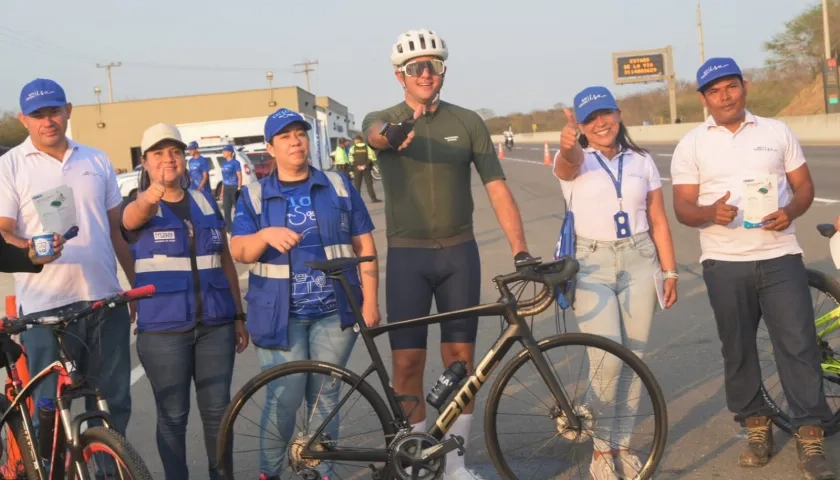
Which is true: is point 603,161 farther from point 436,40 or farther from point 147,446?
point 147,446

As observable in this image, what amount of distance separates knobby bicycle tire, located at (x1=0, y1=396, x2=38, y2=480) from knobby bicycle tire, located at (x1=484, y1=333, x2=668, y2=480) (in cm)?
211

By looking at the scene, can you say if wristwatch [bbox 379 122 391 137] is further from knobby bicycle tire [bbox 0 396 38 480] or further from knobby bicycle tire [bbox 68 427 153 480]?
knobby bicycle tire [bbox 0 396 38 480]

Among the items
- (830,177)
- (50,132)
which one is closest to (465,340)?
(50,132)

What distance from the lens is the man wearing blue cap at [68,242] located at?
4.63m

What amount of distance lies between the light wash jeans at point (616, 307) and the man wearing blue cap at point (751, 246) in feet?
1.33

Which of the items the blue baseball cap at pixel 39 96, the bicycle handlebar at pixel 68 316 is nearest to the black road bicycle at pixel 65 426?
the bicycle handlebar at pixel 68 316

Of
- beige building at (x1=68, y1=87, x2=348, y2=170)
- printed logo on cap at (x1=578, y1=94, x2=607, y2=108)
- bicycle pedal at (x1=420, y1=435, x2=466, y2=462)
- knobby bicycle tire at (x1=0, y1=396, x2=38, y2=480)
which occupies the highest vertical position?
beige building at (x1=68, y1=87, x2=348, y2=170)

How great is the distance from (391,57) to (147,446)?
3145mm

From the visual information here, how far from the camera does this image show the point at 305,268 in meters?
4.59

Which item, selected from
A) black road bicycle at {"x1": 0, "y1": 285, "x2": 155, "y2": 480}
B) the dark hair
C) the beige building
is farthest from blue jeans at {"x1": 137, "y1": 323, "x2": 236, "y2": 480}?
the beige building

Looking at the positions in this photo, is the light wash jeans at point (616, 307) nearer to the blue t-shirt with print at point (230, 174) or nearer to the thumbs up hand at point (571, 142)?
the thumbs up hand at point (571, 142)

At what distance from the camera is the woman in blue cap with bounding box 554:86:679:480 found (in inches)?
188

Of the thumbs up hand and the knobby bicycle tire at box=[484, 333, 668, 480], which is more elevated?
the thumbs up hand

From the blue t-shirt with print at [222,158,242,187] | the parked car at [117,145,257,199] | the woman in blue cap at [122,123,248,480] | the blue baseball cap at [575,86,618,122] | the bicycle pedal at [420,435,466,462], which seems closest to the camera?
the bicycle pedal at [420,435,466,462]
